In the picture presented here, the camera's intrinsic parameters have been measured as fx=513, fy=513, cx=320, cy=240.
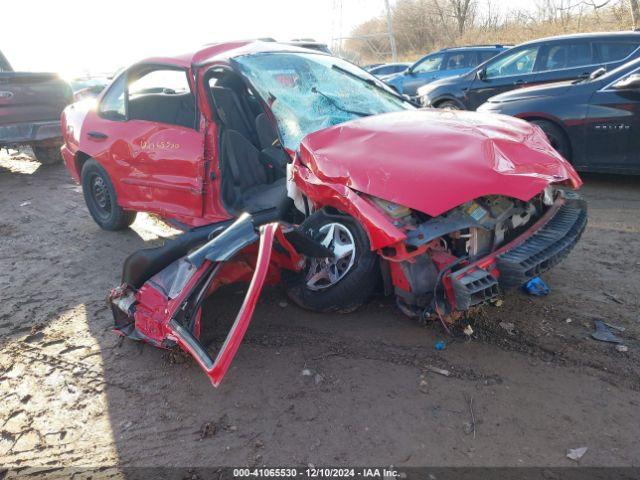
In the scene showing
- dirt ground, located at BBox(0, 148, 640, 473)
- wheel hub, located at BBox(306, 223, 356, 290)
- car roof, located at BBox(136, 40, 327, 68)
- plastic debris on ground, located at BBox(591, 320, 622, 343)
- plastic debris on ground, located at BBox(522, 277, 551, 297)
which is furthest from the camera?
car roof, located at BBox(136, 40, 327, 68)

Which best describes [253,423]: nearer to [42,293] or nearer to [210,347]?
[210,347]

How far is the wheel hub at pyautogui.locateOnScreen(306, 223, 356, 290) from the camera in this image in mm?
3035

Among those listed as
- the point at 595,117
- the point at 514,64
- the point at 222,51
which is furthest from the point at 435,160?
the point at 514,64

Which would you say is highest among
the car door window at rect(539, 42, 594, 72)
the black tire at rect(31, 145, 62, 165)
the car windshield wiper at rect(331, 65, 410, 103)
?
the car windshield wiper at rect(331, 65, 410, 103)

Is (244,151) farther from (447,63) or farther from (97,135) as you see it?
(447,63)

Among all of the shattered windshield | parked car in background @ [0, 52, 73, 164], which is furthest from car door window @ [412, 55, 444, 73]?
the shattered windshield

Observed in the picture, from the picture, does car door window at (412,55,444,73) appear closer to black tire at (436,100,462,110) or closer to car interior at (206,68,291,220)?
black tire at (436,100,462,110)

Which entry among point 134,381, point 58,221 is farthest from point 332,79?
point 58,221

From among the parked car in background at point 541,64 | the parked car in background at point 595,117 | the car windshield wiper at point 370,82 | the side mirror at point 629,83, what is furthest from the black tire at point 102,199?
the side mirror at point 629,83

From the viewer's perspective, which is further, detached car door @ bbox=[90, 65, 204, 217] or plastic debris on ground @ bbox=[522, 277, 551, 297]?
detached car door @ bbox=[90, 65, 204, 217]

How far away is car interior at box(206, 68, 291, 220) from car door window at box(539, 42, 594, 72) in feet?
17.6

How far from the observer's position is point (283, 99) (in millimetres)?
3738

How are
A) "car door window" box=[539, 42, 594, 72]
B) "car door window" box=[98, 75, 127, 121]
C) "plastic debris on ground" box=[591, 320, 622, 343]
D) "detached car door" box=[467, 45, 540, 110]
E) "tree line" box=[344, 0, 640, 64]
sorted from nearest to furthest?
"plastic debris on ground" box=[591, 320, 622, 343] → "car door window" box=[98, 75, 127, 121] → "car door window" box=[539, 42, 594, 72] → "detached car door" box=[467, 45, 540, 110] → "tree line" box=[344, 0, 640, 64]

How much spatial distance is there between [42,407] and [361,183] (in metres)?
2.06
